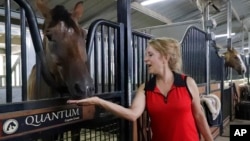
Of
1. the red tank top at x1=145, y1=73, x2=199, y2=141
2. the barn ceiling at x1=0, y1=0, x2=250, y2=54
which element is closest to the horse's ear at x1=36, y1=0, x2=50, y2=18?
the red tank top at x1=145, y1=73, x2=199, y2=141

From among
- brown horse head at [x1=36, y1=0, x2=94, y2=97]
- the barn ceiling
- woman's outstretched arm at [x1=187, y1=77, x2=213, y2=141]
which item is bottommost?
Result: woman's outstretched arm at [x1=187, y1=77, x2=213, y2=141]

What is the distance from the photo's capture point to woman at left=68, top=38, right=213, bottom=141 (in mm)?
1482

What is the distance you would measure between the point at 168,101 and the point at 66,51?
2.16ft

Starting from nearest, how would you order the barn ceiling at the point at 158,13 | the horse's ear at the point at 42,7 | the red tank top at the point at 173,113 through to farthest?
the horse's ear at the point at 42,7 < the red tank top at the point at 173,113 < the barn ceiling at the point at 158,13

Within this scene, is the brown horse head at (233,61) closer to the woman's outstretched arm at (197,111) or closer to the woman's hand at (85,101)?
the woman's outstretched arm at (197,111)

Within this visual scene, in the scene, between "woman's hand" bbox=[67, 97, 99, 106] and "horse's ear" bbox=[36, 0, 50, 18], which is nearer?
"woman's hand" bbox=[67, 97, 99, 106]

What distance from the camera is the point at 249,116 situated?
18.2ft

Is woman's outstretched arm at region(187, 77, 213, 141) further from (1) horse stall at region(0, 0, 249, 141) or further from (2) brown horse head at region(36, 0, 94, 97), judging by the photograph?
(2) brown horse head at region(36, 0, 94, 97)

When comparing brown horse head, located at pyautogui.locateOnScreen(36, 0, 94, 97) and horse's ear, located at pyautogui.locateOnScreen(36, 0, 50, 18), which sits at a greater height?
horse's ear, located at pyautogui.locateOnScreen(36, 0, 50, 18)

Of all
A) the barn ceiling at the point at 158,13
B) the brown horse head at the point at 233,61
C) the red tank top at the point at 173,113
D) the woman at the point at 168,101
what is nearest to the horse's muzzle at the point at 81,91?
the woman at the point at 168,101

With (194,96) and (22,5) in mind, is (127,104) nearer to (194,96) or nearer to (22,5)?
(194,96)

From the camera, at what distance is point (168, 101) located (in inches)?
58.4

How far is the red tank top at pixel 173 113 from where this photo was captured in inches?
58.2

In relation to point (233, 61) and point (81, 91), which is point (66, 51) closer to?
point (81, 91)
